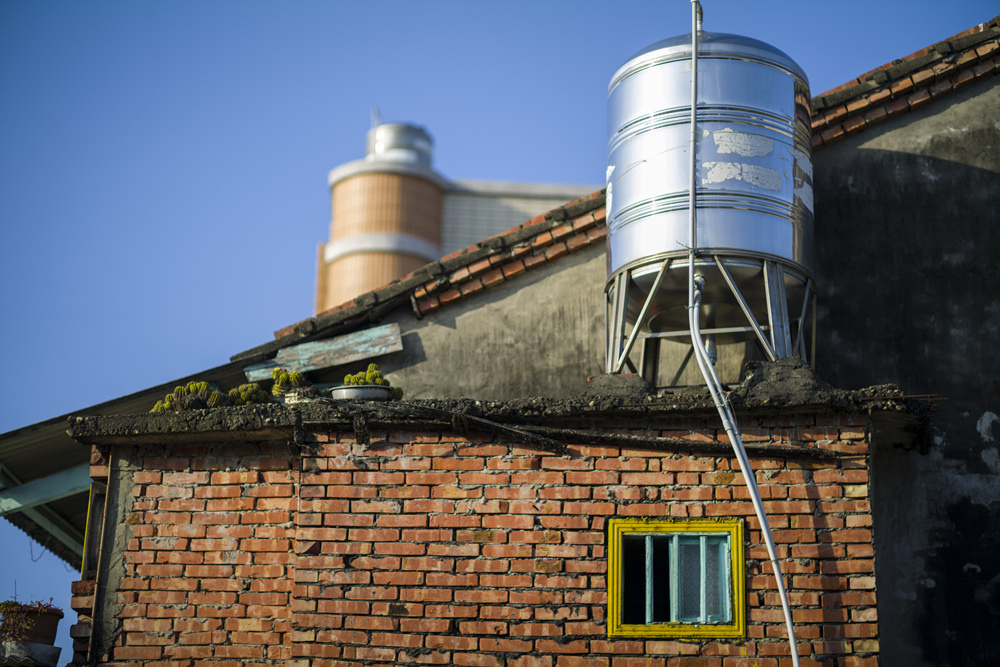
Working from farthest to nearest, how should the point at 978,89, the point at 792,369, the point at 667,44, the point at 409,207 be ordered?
1. the point at 409,207
2. the point at 978,89
3. the point at 667,44
4. the point at 792,369

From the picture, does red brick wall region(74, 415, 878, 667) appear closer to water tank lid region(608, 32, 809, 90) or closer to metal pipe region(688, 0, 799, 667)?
metal pipe region(688, 0, 799, 667)

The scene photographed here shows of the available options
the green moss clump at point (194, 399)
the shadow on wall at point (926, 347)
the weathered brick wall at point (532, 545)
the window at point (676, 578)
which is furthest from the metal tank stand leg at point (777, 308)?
the green moss clump at point (194, 399)

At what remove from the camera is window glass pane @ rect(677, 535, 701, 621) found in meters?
6.77

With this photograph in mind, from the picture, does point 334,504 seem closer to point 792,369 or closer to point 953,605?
point 792,369

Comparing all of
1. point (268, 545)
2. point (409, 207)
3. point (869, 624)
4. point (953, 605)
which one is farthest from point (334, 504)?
point (409, 207)

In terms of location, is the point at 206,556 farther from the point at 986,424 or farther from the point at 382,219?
the point at 382,219

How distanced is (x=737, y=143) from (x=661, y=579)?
3.32 m

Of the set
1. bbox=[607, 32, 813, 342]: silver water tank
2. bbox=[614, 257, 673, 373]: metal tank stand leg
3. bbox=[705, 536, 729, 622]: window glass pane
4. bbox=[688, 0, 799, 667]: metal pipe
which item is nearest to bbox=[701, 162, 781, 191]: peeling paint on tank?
bbox=[607, 32, 813, 342]: silver water tank

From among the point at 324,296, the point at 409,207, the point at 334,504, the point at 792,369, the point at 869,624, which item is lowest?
the point at 869,624

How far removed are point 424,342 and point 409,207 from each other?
51.0 feet

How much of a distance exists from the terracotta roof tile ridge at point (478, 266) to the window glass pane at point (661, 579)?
3962 mm

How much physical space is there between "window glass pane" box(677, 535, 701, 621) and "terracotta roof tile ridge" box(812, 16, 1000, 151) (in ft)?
15.4

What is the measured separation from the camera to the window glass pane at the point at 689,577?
6.77 m

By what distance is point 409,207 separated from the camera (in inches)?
1001
